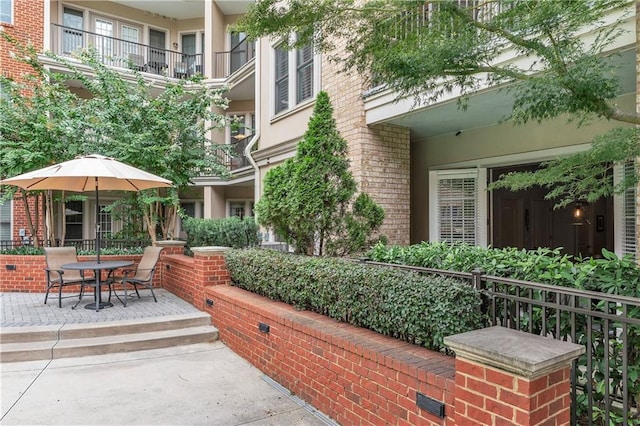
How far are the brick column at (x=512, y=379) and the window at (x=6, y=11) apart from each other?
Result: 15185 mm

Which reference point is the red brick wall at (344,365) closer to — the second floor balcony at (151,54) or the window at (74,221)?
the second floor balcony at (151,54)

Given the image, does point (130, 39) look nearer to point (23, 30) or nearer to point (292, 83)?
point (23, 30)

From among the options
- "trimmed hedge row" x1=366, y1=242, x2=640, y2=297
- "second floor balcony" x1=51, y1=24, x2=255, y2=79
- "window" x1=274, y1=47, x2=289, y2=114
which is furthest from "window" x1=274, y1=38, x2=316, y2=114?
"trimmed hedge row" x1=366, y1=242, x2=640, y2=297

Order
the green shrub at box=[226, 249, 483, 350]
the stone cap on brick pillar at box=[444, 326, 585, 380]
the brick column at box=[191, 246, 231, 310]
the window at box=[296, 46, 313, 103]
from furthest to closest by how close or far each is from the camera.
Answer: the window at box=[296, 46, 313, 103] < the brick column at box=[191, 246, 231, 310] < the green shrub at box=[226, 249, 483, 350] < the stone cap on brick pillar at box=[444, 326, 585, 380]

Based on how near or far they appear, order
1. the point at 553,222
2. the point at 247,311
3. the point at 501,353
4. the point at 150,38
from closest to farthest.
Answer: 1. the point at 501,353
2. the point at 247,311
3. the point at 553,222
4. the point at 150,38

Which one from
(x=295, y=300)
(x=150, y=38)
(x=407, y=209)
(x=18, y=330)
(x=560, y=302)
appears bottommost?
(x=18, y=330)

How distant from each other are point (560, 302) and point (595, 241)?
10.1 m

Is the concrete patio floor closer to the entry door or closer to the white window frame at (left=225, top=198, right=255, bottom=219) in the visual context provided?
the white window frame at (left=225, top=198, right=255, bottom=219)

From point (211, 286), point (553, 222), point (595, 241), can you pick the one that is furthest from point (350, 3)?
point (595, 241)

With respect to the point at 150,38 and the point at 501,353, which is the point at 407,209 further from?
the point at 150,38

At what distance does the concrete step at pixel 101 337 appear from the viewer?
16.4ft

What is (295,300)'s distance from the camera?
15.8 ft

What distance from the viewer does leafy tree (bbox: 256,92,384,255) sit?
17.8ft

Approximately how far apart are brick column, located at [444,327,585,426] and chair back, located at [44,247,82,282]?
6.82 meters
